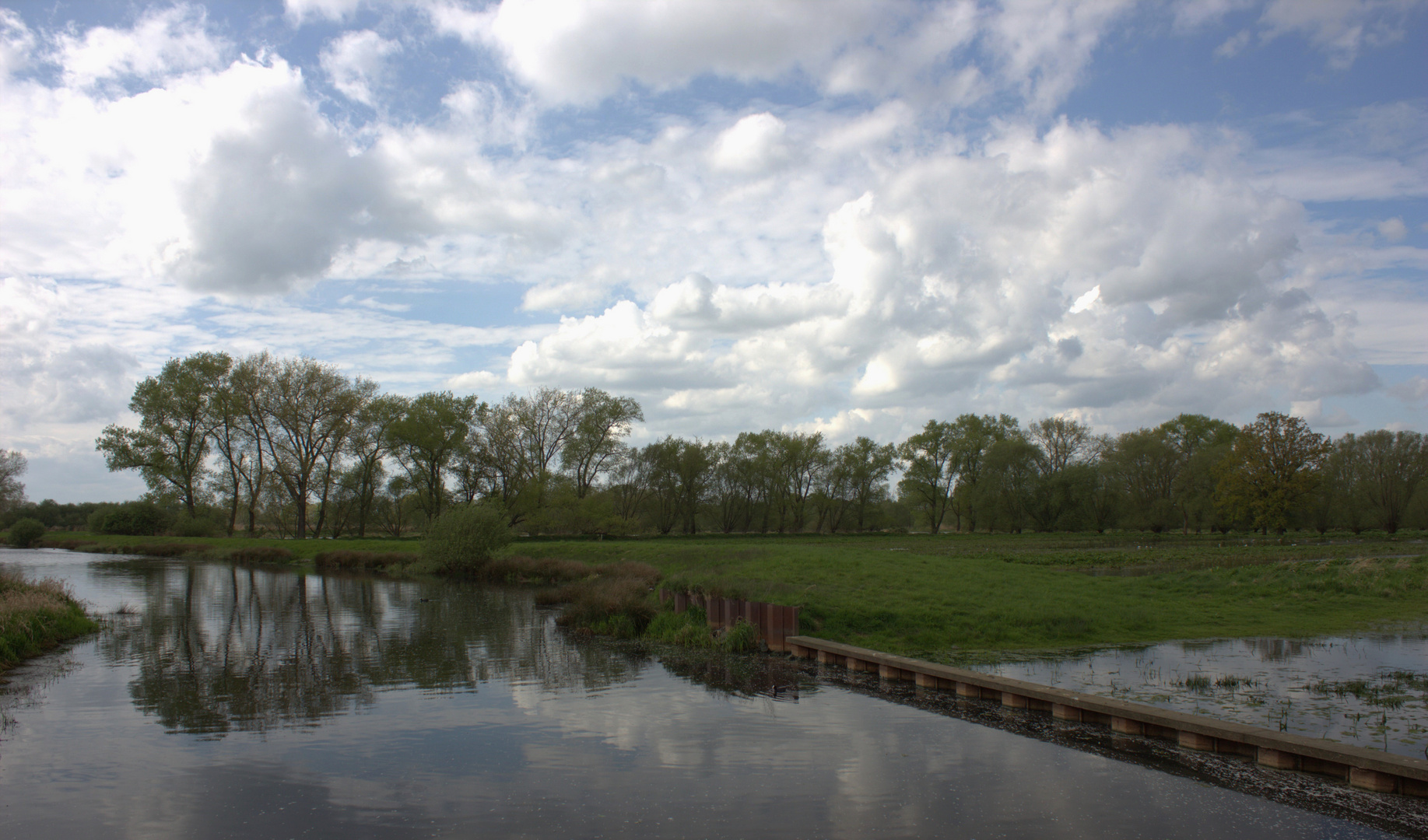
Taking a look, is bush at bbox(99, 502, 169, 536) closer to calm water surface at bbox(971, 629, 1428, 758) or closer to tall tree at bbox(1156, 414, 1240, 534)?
calm water surface at bbox(971, 629, 1428, 758)

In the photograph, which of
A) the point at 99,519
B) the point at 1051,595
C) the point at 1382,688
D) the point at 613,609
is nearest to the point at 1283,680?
the point at 1382,688

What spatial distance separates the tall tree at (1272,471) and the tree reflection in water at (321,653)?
53.8 m

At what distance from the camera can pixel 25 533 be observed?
2734 inches

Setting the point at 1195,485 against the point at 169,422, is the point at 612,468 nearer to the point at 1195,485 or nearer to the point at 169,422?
the point at 169,422

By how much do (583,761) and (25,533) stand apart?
84.7m

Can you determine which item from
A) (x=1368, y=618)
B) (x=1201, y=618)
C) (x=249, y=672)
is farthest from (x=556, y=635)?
(x=1368, y=618)

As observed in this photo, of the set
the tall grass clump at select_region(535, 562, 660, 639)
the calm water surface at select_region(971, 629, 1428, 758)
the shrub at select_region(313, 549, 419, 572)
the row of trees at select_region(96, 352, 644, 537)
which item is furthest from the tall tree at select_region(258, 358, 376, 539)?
the calm water surface at select_region(971, 629, 1428, 758)

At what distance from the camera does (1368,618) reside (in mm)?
20312

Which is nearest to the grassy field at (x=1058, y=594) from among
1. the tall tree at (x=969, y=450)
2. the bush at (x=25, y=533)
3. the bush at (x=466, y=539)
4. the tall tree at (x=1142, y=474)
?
the bush at (x=466, y=539)

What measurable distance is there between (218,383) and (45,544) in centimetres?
2511

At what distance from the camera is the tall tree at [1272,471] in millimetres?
56000

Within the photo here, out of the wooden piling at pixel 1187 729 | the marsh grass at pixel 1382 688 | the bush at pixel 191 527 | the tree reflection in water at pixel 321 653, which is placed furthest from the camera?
the bush at pixel 191 527

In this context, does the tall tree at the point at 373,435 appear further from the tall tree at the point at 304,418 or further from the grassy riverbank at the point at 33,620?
the grassy riverbank at the point at 33,620

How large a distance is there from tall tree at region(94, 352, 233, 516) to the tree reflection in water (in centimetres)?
3921
